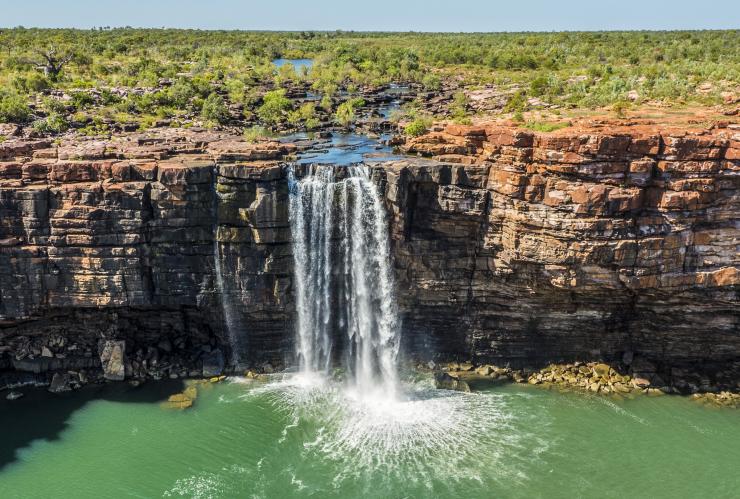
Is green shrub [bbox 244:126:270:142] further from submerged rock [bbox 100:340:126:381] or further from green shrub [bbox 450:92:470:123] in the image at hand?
submerged rock [bbox 100:340:126:381]

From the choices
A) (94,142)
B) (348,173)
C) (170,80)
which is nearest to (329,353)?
(348,173)

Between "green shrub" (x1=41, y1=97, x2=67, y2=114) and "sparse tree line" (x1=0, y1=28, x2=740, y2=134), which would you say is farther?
"green shrub" (x1=41, y1=97, x2=67, y2=114)

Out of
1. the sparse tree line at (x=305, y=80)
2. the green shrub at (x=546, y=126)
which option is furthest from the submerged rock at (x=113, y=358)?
the green shrub at (x=546, y=126)

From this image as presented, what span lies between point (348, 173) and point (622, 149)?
14.4m

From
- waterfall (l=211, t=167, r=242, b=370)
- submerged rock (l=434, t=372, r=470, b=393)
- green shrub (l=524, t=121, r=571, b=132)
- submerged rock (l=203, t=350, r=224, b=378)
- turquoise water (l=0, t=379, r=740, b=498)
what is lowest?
turquoise water (l=0, t=379, r=740, b=498)

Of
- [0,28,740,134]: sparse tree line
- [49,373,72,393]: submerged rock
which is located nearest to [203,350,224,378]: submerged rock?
[49,373,72,393]: submerged rock

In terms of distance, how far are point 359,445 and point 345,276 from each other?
32.3ft

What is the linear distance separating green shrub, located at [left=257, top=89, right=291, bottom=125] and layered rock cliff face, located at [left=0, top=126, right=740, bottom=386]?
14415 millimetres

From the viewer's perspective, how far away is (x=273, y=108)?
4972cm

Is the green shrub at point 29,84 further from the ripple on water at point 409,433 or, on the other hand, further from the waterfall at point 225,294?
the ripple on water at point 409,433

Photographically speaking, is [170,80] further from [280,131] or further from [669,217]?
[669,217]

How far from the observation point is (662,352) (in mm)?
33500

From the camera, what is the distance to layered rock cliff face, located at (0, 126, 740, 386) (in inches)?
1120

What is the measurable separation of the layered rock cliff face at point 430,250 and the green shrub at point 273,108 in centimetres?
1441
